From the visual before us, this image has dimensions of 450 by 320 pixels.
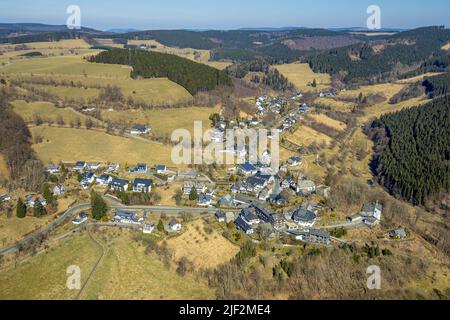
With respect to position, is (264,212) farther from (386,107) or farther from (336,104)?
(386,107)

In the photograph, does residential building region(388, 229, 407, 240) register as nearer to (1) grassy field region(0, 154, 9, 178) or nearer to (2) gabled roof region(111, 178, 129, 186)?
(2) gabled roof region(111, 178, 129, 186)

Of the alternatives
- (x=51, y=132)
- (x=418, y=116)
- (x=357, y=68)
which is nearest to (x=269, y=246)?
(x=51, y=132)

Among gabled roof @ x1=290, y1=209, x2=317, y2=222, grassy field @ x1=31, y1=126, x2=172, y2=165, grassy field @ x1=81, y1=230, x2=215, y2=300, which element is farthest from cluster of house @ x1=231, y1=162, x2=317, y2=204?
grassy field @ x1=81, y1=230, x2=215, y2=300

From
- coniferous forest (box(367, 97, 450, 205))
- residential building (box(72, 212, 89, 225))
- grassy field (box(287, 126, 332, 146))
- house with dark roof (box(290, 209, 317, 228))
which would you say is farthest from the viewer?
grassy field (box(287, 126, 332, 146))

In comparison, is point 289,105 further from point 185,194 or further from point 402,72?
point 402,72

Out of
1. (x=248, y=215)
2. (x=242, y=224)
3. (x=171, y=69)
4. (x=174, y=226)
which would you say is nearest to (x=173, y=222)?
(x=174, y=226)

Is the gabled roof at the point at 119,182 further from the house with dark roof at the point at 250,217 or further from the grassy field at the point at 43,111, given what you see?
the grassy field at the point at 43,111
